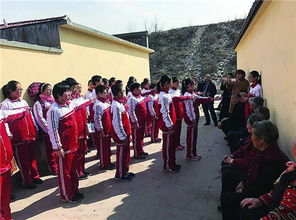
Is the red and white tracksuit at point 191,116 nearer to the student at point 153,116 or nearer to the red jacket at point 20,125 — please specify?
the student at point 153,116

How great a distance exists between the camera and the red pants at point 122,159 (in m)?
5.13

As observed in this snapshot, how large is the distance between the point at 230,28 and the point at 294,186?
88.8ft

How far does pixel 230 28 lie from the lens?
27.2m

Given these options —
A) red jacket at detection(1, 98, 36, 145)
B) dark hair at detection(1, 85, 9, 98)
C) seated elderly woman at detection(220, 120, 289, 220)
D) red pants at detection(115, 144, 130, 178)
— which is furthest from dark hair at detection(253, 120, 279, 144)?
dark hair at detection(1, 85, 9, 98)

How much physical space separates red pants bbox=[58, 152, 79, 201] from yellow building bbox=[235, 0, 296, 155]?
3.11m

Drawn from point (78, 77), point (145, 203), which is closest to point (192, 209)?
point (145, 203)

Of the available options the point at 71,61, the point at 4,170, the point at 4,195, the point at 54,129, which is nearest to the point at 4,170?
the point at 4,170

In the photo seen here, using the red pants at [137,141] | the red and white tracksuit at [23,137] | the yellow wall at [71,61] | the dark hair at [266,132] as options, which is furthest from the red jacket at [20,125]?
the dark hair at [266,132]

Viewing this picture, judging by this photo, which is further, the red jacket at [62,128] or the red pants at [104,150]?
the red pants at [104,150]

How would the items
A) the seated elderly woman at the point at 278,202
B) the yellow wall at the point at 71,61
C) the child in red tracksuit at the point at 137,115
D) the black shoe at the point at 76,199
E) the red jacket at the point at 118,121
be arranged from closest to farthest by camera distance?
the seated elderly woman at the point at 278,202, the black shoe at the point at 76,199, the red jacket at the point at 118,121, the yellow wall at the point at 71,61, the child in red tracksuit at the point at 137,115

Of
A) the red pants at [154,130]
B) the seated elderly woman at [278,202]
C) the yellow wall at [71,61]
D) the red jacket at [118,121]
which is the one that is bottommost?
the red pants at [154,130]

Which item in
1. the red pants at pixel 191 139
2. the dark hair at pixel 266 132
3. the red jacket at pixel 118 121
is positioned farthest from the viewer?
the red pants at pixel 191 139

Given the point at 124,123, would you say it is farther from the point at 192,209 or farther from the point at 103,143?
the point at 192,209

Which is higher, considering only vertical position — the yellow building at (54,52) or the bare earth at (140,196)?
the yellow building at (54,52)
